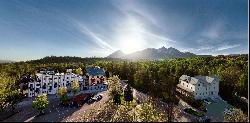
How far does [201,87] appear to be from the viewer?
290 feet

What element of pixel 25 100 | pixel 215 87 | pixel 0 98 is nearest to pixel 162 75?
pixel 215 87

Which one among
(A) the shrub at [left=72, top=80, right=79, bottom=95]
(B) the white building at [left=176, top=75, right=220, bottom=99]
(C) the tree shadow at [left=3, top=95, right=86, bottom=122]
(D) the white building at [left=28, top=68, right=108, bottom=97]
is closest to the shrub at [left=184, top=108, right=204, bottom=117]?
(B) the white building at [left=176, top=75, right=220, bottom=99]

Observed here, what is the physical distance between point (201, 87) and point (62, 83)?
4193 centimetres

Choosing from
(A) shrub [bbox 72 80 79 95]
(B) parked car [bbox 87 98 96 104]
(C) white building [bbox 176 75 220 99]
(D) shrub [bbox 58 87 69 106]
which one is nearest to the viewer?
(D) shrub [bbox 58 87 69 106]

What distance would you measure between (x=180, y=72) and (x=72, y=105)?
1992 inches

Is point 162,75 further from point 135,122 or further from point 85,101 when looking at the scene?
point 135,122

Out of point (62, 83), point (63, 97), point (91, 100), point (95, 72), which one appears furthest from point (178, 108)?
point (95, 72)

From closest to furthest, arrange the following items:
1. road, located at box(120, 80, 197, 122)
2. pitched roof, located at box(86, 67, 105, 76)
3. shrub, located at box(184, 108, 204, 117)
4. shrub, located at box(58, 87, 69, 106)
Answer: road, located at box(120, 80, 197, 122), shrub, located at box(184, 108, 204, 117), shrub, located at box(58, 87, 69, 106), pitched roof, located at box(86, 67, 105, 76)

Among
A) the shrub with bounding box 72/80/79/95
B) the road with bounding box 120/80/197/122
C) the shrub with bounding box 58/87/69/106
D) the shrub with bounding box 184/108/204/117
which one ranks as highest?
the shrub with bounding box 72/80/79/95

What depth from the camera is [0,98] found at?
6975 centimetres

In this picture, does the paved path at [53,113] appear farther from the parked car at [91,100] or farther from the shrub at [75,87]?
the shrub at [75,87]

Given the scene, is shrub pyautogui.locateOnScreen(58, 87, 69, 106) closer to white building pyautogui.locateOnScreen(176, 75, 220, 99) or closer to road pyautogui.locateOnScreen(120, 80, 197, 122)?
road pyautogui.locateOnScreen(120, 80, 197, 122)

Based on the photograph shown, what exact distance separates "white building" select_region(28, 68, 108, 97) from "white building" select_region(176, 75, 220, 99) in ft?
85.2

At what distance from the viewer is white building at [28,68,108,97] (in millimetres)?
81756
